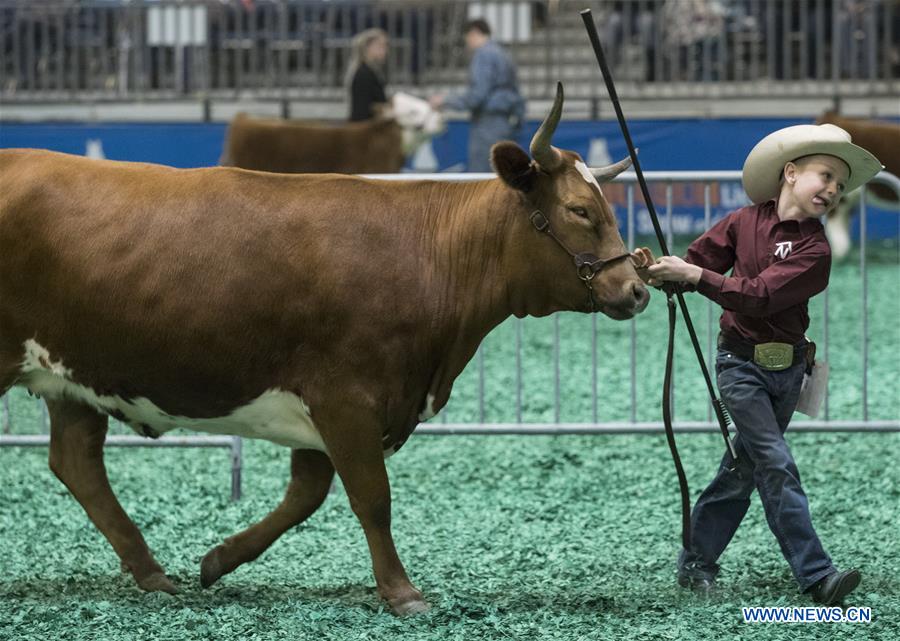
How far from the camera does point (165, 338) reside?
499cm

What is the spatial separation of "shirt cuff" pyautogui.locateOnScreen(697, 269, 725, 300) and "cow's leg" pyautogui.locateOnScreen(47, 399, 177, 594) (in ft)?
7.25

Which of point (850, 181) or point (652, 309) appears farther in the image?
point (652, 309)

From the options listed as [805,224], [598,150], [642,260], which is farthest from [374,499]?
[598,150]

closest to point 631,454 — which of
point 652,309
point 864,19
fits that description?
point 652,309

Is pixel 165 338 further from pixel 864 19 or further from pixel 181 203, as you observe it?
pixel 864 19

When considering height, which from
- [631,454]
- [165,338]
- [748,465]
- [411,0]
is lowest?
[631,454]

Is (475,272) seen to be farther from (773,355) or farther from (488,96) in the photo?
(488,96)

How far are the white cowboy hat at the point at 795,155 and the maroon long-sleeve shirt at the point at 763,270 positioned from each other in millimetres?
80

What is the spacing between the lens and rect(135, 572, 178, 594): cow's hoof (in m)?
5.36

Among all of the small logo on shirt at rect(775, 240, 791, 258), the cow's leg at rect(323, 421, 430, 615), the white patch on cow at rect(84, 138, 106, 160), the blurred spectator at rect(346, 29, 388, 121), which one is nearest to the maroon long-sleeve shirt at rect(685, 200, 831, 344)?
the small logo on shirt at rect(775, 240, 791, 258)

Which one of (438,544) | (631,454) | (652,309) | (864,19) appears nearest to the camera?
(438,544)

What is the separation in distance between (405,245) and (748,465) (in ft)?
4.80

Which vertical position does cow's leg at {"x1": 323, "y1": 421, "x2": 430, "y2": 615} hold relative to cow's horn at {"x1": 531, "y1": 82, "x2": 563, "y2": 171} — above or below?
below

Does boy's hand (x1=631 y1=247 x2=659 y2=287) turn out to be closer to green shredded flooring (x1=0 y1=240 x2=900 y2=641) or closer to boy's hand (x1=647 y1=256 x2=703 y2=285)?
boy's hand (x1=647 y1=256 x2=703 y2=285)
